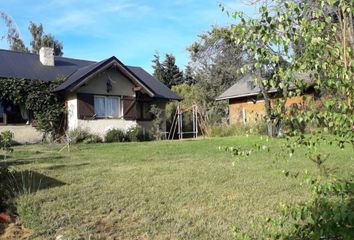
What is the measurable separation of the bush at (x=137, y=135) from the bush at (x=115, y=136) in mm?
307

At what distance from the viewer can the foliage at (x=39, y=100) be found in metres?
23.7

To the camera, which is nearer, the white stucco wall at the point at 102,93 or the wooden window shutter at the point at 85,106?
the wooden window shutter at the point at 85,106

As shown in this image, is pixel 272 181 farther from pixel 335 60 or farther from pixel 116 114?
pixel 116 114

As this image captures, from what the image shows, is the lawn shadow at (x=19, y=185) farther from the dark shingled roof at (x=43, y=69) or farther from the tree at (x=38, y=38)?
the tree at (x=38, y=38)

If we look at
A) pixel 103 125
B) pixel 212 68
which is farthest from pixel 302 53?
pixel 212 68

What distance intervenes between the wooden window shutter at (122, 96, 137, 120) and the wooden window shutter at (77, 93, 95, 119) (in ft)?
7.06

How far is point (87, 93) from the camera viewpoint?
25312mm

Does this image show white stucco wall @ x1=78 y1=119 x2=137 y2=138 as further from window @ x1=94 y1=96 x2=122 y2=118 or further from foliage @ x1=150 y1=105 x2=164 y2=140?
foliage @ x1=150 y1=105 x2=164 y2=140

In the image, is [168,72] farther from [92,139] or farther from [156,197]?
[156,197]

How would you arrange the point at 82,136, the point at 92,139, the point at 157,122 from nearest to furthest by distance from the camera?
the point at 82,136
the point at 92,139
the point at 157,122

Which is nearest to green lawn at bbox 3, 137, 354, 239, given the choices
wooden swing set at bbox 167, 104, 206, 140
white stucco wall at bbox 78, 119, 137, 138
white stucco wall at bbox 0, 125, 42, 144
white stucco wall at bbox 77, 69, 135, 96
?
white stucco wall at bbox 0, 125, 42, 144

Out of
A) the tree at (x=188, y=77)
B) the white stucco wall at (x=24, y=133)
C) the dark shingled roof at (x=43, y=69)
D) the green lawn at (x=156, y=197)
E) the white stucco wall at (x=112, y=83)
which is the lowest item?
the green lawn at (x=156, y=197)

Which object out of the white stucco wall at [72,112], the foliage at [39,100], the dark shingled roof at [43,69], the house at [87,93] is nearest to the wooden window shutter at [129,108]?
the house at [87,93]

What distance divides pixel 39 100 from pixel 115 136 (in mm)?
4253
